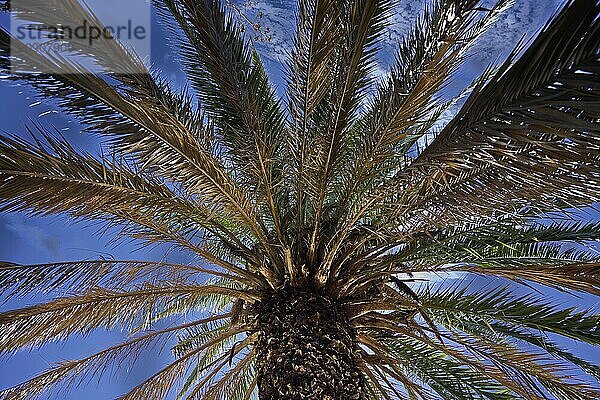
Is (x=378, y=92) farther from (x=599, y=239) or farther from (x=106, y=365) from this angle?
(x=106, y=365)

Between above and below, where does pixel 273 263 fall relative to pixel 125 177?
below

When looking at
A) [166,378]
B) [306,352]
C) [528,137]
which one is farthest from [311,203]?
[528,137]

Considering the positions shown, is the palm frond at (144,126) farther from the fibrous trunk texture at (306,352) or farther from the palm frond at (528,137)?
the palm frond at (528,137)

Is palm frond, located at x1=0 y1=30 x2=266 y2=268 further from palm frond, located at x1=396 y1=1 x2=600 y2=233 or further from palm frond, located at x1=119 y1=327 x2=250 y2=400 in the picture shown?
palm frond, located at x1=396 y1=1 x2=600 y2=233

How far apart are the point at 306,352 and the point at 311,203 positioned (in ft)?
4.86

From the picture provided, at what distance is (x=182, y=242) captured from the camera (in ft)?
16.2

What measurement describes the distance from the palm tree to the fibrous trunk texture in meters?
0.01

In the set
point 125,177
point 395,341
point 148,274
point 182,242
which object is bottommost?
point 395,341

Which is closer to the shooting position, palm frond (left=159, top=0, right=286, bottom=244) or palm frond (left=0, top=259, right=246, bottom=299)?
palm frond (left=159, top=0, right=286, bottom=244)

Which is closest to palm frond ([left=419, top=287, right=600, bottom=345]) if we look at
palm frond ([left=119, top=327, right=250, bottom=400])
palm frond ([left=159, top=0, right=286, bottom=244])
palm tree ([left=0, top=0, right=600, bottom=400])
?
palm tree ([left=0, top=0, right=600, bottom=400])

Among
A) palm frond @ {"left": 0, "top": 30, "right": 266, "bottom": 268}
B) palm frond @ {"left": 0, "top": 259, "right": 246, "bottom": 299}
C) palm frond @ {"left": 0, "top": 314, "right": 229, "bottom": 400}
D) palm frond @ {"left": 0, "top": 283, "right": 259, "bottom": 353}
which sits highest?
palm frond @ {"left": 0, "top": 30, "right": 266, "bottom": 268}

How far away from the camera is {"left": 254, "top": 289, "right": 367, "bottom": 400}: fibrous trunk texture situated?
4602mm

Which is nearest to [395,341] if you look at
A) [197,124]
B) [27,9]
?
[197,124]

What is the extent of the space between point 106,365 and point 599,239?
5.20m
